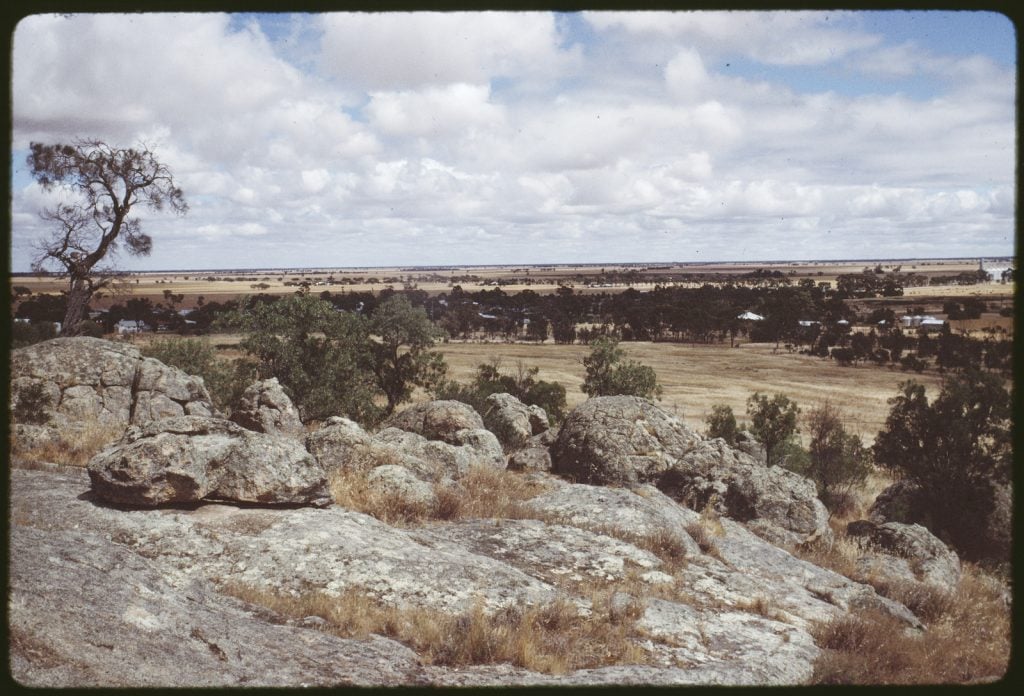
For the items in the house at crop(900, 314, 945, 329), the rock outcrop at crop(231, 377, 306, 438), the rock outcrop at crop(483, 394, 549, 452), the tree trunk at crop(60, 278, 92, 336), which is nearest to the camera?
the rock outcrop at crop(231, 377, 306, 438)

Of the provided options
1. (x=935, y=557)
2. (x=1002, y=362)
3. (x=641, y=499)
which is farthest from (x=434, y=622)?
(x=1002, y=362)

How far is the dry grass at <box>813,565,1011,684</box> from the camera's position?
733 centimetres

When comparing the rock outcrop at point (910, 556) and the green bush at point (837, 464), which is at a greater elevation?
the rock outcrop at point (910, 556)

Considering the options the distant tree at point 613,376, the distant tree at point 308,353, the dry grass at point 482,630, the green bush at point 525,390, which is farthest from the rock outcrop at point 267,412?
the distant tree at point 613,376

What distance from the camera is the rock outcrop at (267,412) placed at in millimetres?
16453

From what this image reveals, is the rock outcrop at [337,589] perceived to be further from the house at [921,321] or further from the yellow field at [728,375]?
the house at [921,321]

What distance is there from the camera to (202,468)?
8.77 m

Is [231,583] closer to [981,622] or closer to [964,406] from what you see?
[981,622]

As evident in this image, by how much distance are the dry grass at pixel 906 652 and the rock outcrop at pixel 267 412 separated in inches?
497

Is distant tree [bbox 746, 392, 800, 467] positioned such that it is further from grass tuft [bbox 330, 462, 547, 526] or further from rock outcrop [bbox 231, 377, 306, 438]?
rock outcrop [bbox 231, 377, 306, 438]

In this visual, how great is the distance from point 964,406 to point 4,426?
36111 millimetres

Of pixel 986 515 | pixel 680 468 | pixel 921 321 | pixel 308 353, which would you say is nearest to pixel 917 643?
pixel 680 468

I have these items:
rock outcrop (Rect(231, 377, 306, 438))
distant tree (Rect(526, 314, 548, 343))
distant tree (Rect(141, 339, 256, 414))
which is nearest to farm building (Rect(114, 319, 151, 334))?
distant tree (Rect(526, 314, 548, 343))

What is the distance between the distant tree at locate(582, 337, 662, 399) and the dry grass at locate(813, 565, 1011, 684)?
2673 centimetres
